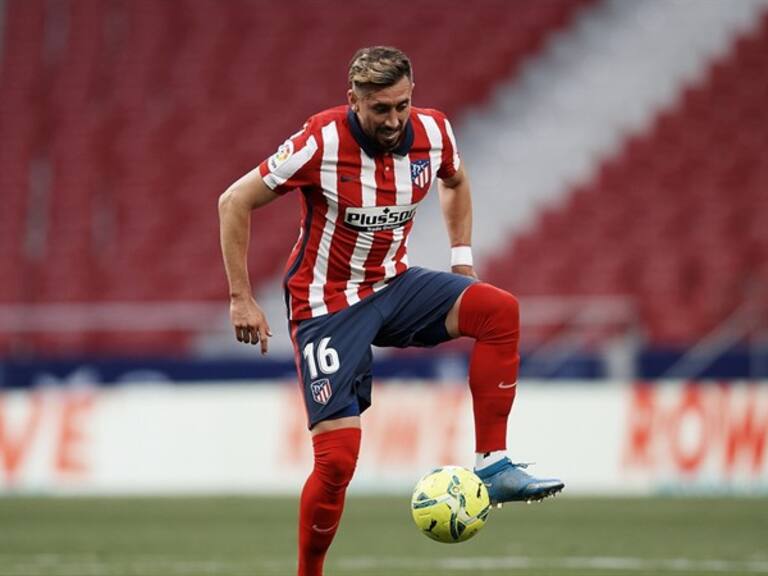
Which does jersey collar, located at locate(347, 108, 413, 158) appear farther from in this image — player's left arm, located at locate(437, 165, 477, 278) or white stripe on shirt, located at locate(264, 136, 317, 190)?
player's left arm, located at locate(437, 165, 477, 278)

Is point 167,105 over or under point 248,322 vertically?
over

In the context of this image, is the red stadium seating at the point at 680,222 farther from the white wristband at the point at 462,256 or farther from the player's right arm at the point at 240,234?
the player's right arm at the point at 240,234

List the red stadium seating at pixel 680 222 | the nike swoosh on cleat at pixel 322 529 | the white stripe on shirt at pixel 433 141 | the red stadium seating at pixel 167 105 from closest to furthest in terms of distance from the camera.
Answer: the nike swoosh on cleat at pixel 322 529
the white stripe on shirt at pixel 433 141
the red stadium seating at pixel 680 222
the red stadium seating at pixel 167 105

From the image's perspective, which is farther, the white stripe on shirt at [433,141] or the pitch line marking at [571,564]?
the pitch line marking at [571,564]

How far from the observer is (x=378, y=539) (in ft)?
33.3

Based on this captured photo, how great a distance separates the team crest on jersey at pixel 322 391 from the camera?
6.55 m

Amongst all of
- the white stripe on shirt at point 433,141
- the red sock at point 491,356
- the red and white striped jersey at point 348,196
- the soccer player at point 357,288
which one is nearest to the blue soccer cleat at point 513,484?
the soccer player at point 357,288

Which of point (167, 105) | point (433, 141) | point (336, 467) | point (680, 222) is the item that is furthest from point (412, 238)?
point (336, 467)

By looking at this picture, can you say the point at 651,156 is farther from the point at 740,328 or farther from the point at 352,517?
the point at 352,517

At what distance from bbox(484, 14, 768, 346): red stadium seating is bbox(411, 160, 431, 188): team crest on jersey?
355 inches

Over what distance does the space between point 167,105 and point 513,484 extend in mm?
15972

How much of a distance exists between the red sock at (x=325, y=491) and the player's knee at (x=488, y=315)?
658 mm

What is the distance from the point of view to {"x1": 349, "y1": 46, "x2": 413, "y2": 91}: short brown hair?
20.6 ft

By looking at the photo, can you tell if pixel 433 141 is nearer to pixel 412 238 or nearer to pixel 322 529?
pixel 322 529
